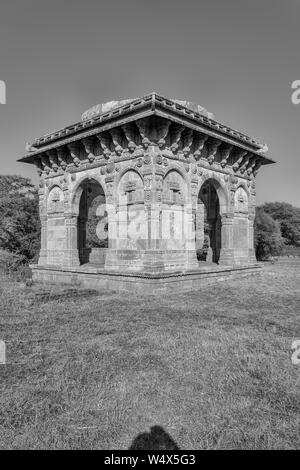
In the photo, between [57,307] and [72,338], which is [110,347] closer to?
[72,338]

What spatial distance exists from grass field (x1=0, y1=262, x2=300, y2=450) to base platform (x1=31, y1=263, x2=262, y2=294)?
2.99 meters

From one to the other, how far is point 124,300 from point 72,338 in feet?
12.1

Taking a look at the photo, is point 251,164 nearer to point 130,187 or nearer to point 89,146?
point 130,187

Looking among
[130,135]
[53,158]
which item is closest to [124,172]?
[130,135]

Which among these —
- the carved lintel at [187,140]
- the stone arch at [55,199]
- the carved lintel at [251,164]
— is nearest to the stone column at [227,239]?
the carved lintel at [251,164]

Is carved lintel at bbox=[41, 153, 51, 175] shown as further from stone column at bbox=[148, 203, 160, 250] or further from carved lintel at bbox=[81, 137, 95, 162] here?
stone column at bbox=[148, 203, 160, 250]

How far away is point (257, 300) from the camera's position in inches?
348

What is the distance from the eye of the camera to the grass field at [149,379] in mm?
2764

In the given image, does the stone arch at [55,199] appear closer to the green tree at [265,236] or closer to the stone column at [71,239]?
the stone column at [71,239]

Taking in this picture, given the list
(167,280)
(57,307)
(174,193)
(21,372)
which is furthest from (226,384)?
(174,193)

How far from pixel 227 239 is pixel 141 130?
251 inches

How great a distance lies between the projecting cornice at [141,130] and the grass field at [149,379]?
19.9ft

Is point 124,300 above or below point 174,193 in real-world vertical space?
below

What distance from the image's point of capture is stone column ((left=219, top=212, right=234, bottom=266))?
14430mm
